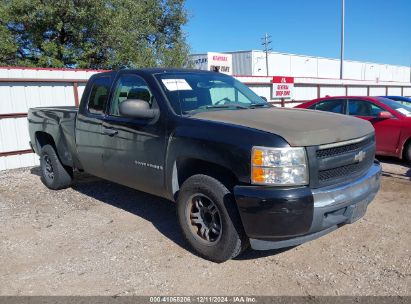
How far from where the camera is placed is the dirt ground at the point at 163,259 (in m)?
3.34

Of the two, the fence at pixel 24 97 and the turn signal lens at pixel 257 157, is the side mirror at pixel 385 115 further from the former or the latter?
the fence at pixel 24 97

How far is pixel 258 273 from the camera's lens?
3.56 meters

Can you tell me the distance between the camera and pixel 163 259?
12.8ft

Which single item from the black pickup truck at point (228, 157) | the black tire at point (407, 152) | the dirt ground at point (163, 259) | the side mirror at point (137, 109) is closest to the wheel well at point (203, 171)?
the black pickup truck at point (228, 157)

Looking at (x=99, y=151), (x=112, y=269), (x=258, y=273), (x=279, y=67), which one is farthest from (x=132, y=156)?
(x=279, y=67)

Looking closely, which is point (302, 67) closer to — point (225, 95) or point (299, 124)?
point (225, 95)

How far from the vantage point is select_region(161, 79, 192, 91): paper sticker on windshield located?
4.29m

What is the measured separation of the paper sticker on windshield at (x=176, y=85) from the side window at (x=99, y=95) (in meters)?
1.09

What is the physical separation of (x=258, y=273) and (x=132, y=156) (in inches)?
75.1

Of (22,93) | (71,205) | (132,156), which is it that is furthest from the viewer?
(22,93)

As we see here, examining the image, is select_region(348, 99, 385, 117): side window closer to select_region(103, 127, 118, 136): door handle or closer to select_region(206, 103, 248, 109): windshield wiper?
select_region(206, 103, 248, 109): windshield wiper

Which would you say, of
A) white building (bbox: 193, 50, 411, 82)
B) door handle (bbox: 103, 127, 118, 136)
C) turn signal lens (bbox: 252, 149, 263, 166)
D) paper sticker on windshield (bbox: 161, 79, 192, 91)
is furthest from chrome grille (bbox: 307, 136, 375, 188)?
white building (bbox: 193, 50, 411, 82)

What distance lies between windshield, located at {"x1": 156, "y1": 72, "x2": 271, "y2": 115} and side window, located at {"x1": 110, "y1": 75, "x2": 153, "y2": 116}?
223 millimetres

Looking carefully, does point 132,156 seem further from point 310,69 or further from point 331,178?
point 310,69
